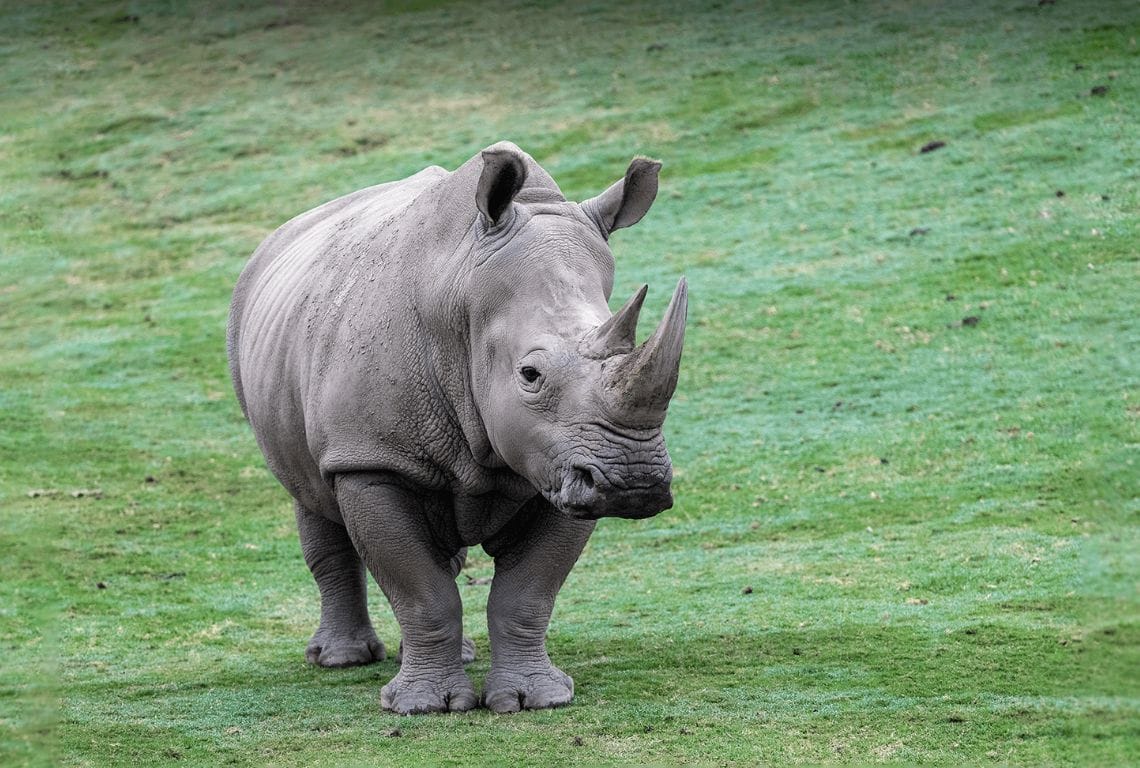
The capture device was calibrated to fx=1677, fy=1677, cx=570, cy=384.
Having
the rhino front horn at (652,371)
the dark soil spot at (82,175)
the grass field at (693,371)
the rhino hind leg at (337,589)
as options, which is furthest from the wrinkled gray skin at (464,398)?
the dark soil spot at (82,175)

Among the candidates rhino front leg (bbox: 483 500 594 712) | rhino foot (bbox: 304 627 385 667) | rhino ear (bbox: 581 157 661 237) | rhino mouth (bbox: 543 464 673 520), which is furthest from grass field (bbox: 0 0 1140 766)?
rhino ear (bbox: 581 157 661 237)

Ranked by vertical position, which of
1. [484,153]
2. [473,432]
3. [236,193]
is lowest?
[236,193]

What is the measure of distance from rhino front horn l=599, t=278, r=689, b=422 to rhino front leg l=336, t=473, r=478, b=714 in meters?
1.48

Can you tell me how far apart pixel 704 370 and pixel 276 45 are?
14895 mm

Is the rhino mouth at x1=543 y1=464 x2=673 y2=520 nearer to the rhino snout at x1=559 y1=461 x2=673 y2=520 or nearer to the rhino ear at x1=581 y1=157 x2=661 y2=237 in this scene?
the rhino snout at x1=559 y1=461 x2=673 y2=520

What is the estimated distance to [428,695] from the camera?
6984mm

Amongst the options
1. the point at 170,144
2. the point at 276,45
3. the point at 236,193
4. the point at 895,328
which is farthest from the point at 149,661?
the point at 276,45

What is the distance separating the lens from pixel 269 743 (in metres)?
6.53

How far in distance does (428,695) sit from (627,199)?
88.6 inches

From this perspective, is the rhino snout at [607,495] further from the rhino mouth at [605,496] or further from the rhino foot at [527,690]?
the rhino foot at [527,690]

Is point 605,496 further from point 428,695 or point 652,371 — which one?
point 428,695

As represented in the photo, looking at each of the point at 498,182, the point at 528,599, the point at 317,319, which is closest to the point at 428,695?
the point at 528,599

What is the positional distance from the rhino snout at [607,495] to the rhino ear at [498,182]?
3.98ft

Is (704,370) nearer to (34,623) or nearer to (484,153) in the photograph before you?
(34,623)
